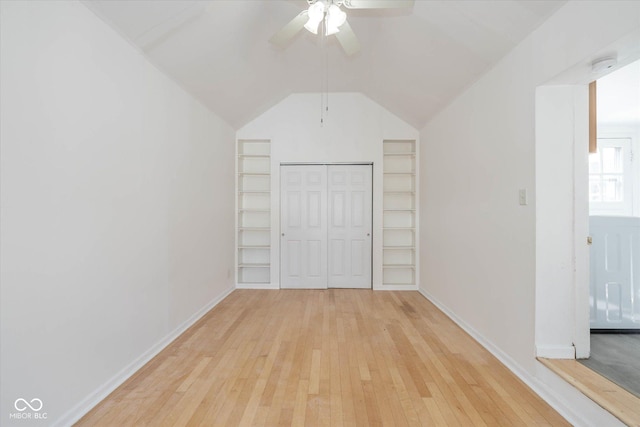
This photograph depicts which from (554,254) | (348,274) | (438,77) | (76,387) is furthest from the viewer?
(348,274)

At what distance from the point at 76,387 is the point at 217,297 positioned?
7.35 feet

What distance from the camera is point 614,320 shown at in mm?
2406

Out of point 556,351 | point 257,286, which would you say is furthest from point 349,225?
point 556,351

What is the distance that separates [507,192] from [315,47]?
260 centimetres

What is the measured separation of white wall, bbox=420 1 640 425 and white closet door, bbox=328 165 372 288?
4.25 feet

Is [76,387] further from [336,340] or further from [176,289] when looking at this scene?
[336,340]

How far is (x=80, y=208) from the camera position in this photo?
1.77m

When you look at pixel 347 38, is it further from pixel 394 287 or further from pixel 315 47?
pixel 394 287

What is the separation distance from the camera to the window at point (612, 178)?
366 cm

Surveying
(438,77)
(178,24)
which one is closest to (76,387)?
(178,24)

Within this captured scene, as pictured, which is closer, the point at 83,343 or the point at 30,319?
the point at 30,319

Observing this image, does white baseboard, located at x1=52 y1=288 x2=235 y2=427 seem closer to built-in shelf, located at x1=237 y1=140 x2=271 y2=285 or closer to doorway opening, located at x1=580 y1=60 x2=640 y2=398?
built-in shelf, located at x1=237 y1=140 x2=271 y2=285

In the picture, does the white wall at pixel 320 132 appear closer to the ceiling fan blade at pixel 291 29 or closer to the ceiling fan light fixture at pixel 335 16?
the ceiling fan blade at pixel 291 29

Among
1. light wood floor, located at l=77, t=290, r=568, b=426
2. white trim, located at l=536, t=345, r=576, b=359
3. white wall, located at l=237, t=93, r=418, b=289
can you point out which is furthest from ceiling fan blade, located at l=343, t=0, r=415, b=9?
white wall, located at l=237, t=93, r=418, b=289
